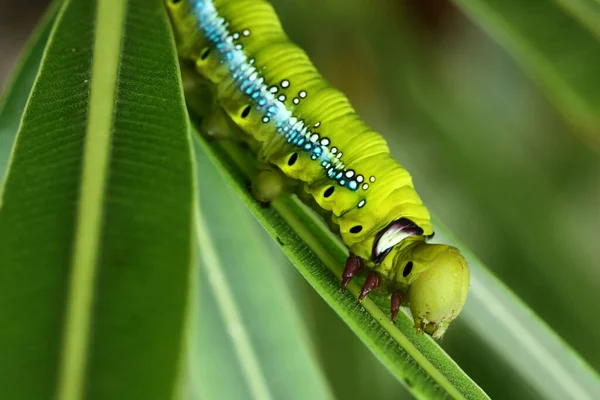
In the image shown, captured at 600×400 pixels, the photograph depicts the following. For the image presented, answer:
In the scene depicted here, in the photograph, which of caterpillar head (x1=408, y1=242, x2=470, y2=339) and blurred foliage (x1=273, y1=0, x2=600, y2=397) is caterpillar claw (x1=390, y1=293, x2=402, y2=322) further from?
blurred foliage (x1=273, y1=0, x2=600, y2=397)

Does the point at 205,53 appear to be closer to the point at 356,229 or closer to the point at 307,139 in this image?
the point at 307,139

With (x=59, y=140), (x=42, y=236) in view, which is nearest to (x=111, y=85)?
(x=59, y=140)

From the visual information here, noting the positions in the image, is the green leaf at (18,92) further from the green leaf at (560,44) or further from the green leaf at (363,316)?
the green leaf at (560,44)

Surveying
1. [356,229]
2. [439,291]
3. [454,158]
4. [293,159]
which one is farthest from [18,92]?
[454,158]

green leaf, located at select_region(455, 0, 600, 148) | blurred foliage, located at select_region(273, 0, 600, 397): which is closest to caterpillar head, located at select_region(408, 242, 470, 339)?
green leaf, located at select_region(455, 0, 600, 148)

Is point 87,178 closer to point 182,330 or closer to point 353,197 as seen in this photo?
point 182,330

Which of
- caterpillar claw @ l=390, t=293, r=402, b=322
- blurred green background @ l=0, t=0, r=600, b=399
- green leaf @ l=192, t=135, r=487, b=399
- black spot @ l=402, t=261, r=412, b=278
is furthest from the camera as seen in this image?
blurred green background @ l=0, t=0, r=600, b=399
